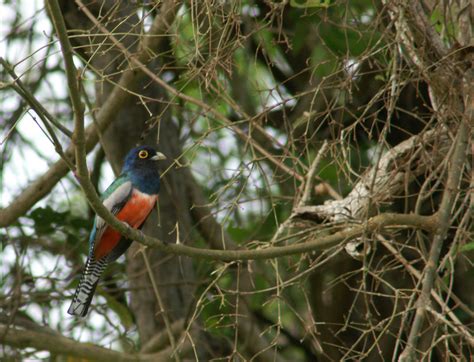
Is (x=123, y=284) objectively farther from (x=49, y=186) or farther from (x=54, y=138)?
(x=54, y=138)

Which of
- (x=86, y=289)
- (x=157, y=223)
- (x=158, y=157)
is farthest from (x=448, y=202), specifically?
(x=157, y=223)

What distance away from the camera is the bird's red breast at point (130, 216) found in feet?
17.0

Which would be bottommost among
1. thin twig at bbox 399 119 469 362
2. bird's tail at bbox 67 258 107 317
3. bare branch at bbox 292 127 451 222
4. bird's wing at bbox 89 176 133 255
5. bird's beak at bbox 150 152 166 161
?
thin twig at bbox 399 119 469 362

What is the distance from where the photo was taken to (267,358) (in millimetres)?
5723

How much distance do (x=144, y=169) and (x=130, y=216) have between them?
0.31 metres

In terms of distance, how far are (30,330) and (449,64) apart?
306cm

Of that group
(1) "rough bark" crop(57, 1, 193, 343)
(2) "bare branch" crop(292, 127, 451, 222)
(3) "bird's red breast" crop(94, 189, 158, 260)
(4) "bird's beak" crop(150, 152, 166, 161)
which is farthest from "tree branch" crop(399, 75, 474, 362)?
(1) "rough bark" crop(57, 1, 193, 343)

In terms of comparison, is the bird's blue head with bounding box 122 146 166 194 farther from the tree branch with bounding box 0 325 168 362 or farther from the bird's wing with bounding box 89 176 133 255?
the tree branch with bounding box 0 325 168 362

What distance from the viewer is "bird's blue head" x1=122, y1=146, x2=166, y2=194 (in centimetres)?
524

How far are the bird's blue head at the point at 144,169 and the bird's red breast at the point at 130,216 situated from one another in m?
0.05

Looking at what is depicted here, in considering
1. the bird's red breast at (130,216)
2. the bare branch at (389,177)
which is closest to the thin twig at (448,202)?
the bare branch at (389,177)

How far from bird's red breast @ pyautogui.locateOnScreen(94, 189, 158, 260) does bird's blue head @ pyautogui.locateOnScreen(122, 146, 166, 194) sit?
0.05 m

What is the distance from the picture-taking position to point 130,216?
17.2 ft

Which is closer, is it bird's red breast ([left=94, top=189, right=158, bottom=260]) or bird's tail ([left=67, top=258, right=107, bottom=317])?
bird's tail ([left=67, top=258, right=107, bottom=317])
